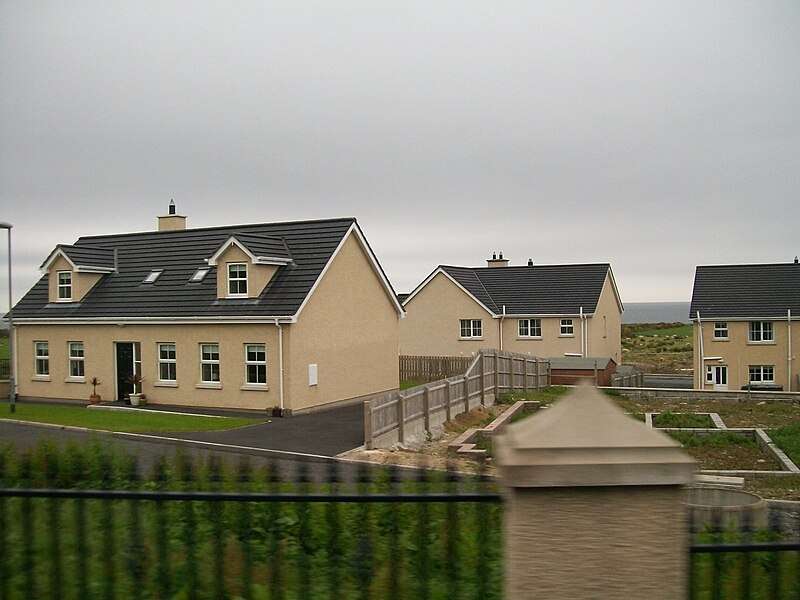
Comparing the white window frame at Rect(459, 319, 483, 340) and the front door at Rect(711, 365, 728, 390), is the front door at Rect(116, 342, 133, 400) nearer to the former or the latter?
the white window frame at Rect(459, 319, 483, 340)

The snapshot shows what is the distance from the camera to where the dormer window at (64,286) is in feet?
107

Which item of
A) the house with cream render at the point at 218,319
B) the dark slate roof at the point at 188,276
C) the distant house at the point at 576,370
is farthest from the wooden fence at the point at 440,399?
the dark slate roof at the point at 188,276

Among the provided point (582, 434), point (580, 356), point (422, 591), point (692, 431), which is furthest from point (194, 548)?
point (580, 356)

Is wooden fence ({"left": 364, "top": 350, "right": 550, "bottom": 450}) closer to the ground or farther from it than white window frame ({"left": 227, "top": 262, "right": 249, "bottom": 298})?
closer to the ground

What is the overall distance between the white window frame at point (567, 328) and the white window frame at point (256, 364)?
25829mm

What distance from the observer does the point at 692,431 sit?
924 inches

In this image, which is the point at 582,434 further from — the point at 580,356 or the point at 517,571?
the point at 580,356

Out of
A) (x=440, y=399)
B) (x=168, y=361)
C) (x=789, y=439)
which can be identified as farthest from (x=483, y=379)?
(x=168, y=361)

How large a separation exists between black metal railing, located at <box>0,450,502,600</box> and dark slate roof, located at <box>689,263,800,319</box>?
146 ft

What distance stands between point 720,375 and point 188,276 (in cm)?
3082

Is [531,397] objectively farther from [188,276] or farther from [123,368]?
[123,368]

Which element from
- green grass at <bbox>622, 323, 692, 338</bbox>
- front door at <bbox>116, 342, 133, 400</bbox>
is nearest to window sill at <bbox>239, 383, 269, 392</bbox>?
front door at <bbox>116, 342, 133, 400</bbox>

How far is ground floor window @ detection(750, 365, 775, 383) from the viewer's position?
149ft

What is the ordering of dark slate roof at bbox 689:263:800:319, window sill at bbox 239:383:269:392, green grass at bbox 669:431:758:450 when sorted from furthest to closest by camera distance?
dark slate roof at bbox 689:263:800:319 → window sill at bbox 239:383:269:392 → green grass at bbox 669:431:758:450
